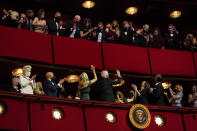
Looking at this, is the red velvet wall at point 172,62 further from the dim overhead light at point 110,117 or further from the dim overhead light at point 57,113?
the dim overhead light at point 57,113

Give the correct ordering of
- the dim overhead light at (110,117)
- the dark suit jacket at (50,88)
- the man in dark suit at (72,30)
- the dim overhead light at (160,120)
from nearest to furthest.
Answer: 1. the dark suit jacket at (50,88)
2. the dim overhead light at (110,117)
3. the dim overhead light at (160,120)
4. the man in dark suit at (72,30)

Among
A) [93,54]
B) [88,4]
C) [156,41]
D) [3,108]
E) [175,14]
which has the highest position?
[88,4]

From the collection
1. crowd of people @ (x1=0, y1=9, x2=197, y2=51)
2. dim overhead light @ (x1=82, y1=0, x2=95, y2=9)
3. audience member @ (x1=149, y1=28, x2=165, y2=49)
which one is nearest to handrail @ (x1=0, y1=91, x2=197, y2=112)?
crowd of people @ (x1=0, y1=9, x2=197, y2=51)

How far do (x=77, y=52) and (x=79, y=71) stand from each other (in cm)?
67

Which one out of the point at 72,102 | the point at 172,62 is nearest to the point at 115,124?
the point at 72,102

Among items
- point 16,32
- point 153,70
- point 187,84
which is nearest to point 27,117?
point 16,32

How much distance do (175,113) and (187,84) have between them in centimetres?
346

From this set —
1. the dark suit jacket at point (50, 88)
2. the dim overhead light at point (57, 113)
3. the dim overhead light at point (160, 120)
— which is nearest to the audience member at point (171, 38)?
the dim overhead light at point (160, 120)

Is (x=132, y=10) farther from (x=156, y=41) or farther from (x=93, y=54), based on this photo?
(x=93, y=54)

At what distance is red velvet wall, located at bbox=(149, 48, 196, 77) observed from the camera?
56.2ft

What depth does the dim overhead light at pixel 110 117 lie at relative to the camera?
13.7 m

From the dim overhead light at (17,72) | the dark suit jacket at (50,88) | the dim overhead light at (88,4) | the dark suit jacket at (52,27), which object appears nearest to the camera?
the dark suit jacket at (50,88)

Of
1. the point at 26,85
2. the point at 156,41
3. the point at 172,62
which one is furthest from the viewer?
the point at 156,41

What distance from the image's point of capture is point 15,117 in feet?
40.0
